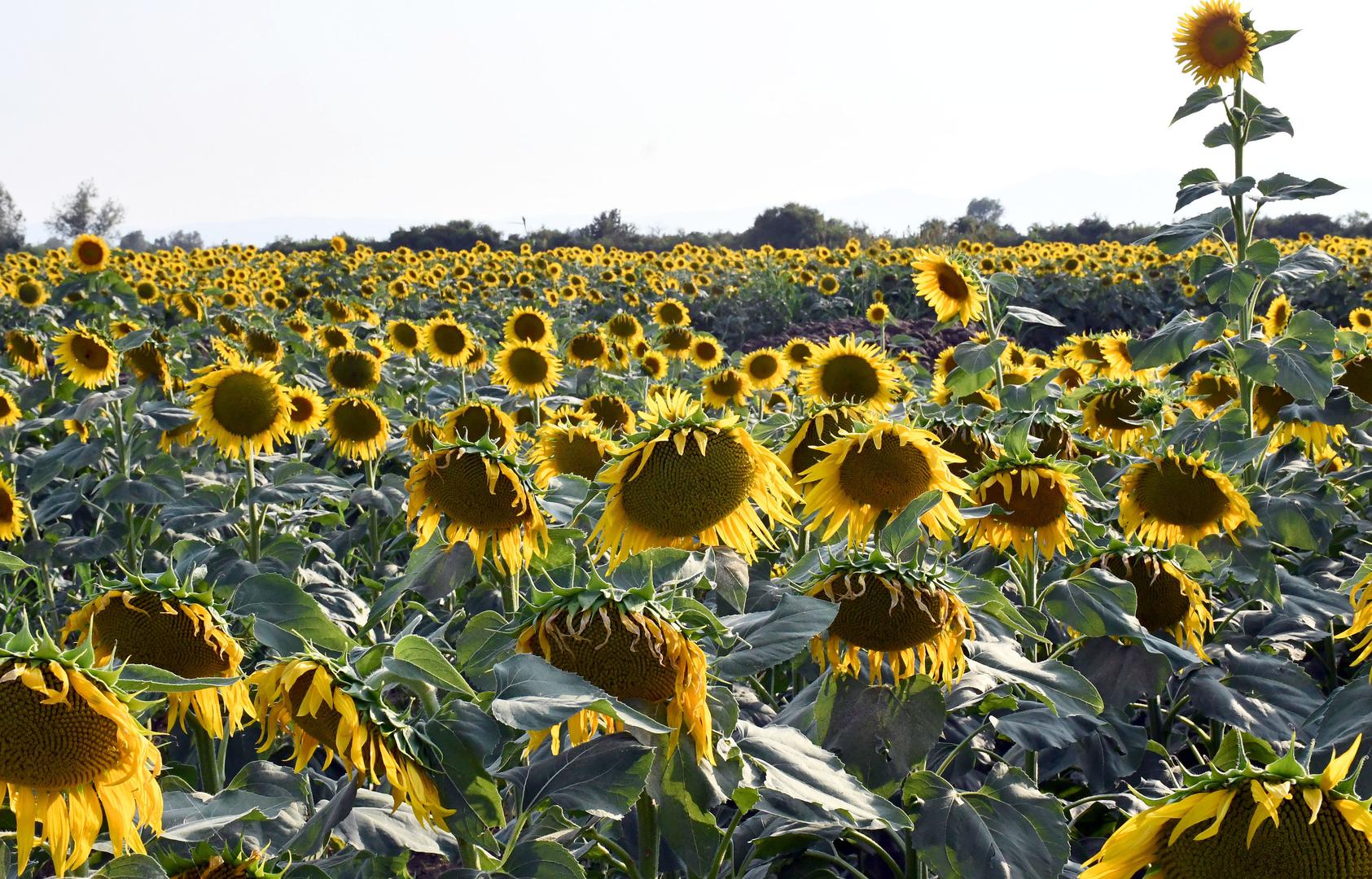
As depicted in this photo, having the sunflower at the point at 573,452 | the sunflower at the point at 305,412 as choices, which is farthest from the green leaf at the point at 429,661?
the sunflower at the point at 305,412

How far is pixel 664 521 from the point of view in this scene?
2.11 metres

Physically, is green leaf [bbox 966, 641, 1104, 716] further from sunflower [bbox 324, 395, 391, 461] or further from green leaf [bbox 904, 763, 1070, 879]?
sunflower [bbox 324, 395, 391, 461]

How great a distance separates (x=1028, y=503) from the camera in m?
2.56

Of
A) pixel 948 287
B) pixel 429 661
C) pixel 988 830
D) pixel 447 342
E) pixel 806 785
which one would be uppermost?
pixel 948 287

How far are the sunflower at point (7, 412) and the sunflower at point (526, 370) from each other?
8.14 feet

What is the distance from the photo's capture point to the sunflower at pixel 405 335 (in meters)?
7.32

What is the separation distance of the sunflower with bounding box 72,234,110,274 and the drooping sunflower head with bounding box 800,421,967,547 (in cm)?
935

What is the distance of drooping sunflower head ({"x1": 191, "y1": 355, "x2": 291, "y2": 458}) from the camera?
441 centimetres

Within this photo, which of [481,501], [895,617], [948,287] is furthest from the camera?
[948,287]

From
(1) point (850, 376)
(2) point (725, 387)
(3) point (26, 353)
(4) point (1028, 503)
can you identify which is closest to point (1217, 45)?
(1) point (850, 376)

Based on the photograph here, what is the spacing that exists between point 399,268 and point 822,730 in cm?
1626

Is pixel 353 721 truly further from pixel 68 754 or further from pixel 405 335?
pixel 405 335

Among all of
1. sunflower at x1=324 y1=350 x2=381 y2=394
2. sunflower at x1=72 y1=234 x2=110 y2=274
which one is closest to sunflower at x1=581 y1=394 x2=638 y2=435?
sunflower at x1=324 y1=350 x2=381 y2=394

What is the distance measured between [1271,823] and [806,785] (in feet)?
1.88
